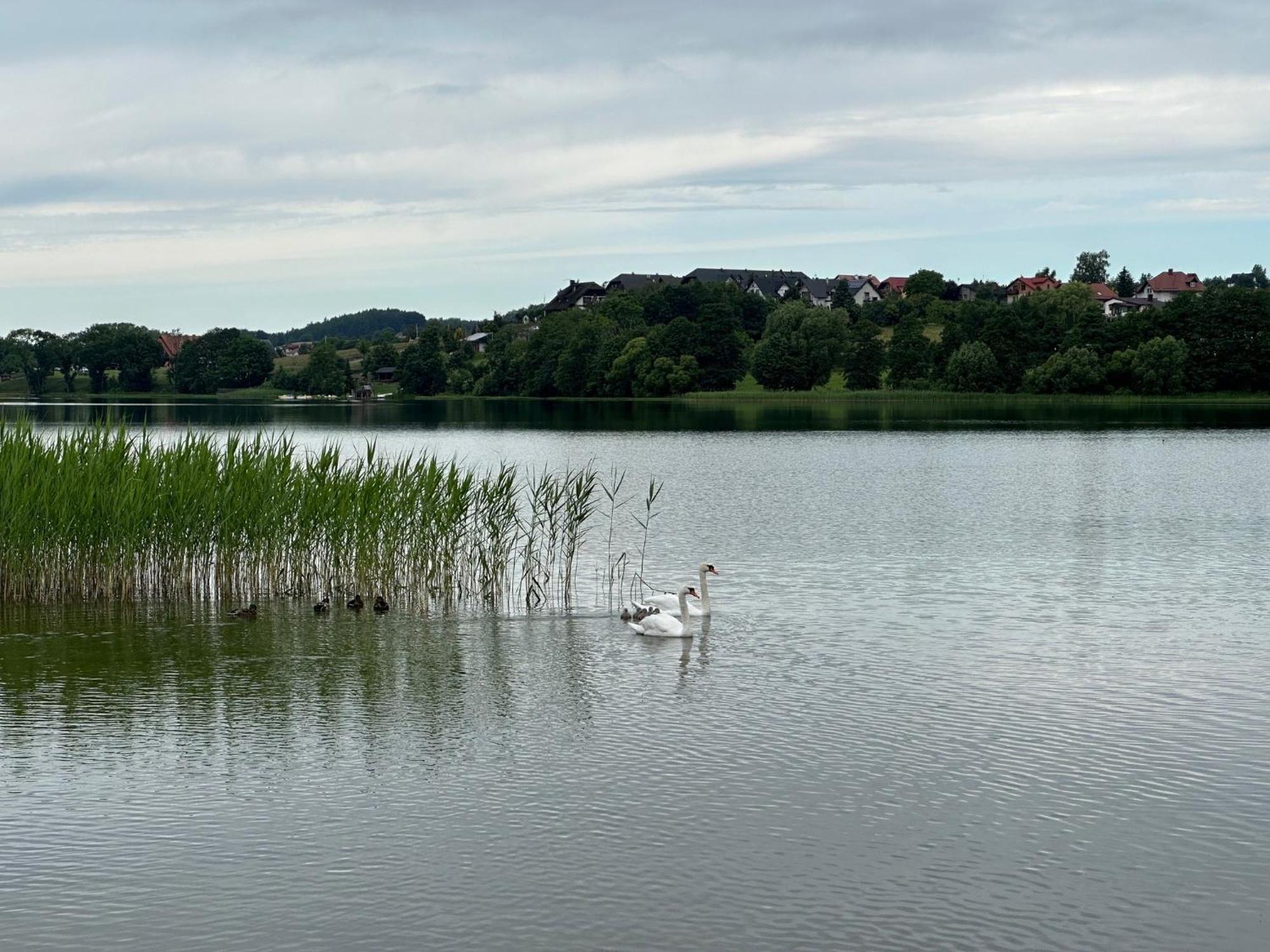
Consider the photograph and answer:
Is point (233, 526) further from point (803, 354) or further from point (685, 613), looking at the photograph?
point (803, 354)

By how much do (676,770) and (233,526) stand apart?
13.3 m

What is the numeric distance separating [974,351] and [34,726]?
445ft

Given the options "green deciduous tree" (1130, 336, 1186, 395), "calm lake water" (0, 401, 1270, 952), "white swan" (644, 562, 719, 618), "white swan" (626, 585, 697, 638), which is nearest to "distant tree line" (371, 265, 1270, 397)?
"green deciduous tree" (1130, 336, 1186, 395)

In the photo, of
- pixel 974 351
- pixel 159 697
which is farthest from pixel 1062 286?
pixel 159 697

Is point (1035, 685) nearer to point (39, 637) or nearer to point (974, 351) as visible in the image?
point (39, 637)

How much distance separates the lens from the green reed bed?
24969 millimetres

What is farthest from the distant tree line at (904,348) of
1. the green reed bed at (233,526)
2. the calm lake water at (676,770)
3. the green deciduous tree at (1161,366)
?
the green reed bed at (233,526)

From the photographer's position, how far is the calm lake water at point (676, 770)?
11625 millimetres

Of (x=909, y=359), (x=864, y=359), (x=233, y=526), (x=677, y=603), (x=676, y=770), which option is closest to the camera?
(x=676, y=770)

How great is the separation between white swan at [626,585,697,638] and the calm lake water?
0.49 m

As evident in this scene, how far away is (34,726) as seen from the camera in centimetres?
1731

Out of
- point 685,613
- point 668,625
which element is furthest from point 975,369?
point 668,625

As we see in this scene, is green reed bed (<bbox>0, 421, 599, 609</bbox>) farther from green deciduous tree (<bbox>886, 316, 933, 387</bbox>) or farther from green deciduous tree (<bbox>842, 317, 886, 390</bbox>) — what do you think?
green deciduous tree (<bbox>842, 317, 886, 390</bbox>)

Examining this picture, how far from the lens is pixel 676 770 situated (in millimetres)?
15727
